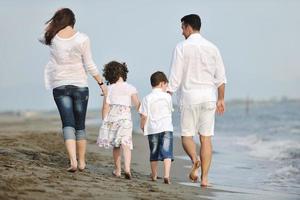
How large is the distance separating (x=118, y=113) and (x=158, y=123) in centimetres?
48

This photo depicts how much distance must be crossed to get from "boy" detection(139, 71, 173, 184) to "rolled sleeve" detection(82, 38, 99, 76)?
714 mm

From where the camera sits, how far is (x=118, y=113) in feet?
27.2

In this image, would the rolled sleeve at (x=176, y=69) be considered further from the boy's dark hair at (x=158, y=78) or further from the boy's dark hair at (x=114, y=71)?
the boy's dark hair at (x=114, y=71)

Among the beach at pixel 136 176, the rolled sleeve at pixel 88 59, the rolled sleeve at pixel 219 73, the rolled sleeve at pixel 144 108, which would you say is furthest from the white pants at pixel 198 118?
the rolled sleeve at pixel 88 59

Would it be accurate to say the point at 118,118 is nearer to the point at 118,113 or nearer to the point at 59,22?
the point at 118,113

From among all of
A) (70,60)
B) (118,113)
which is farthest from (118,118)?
(70,60)

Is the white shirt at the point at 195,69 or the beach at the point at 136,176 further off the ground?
the white shirt at the point at 195,69

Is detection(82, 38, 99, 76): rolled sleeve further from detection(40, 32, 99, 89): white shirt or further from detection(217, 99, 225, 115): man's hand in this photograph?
detection(217, 99, 225, 115): man's hand

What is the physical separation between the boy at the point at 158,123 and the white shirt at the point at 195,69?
0.38 metres

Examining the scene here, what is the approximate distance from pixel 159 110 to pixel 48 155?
237 cm

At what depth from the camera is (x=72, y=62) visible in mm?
7832

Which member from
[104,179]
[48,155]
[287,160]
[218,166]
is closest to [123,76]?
[104,179]

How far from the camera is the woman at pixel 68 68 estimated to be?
7.80m

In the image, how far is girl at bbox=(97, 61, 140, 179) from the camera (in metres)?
8.27
